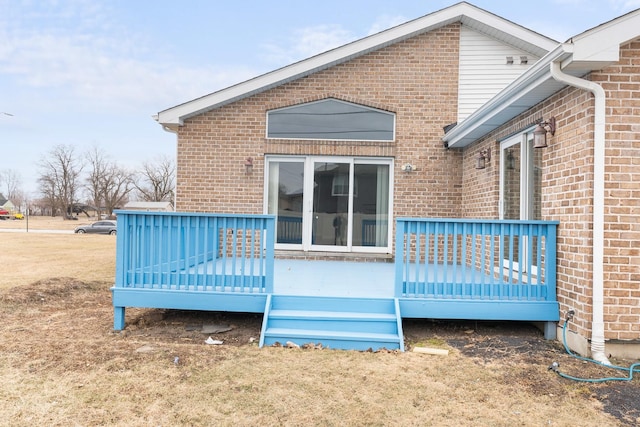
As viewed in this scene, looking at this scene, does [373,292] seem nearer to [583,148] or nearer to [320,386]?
[320,386]

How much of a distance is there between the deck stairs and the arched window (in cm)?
402

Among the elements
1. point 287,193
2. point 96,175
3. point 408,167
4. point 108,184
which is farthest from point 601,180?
point 96,175

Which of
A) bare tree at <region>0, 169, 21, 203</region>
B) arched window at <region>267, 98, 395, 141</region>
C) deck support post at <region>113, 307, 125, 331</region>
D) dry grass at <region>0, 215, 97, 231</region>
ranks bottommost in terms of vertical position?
dry grass at <region>0, 215, 97, 231</region>

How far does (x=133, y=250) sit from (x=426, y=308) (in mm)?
3318

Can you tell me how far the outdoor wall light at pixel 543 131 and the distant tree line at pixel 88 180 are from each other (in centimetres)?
5096

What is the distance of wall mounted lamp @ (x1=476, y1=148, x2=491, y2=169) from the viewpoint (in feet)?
21.3

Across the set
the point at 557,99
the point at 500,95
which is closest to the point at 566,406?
the point at 557,99

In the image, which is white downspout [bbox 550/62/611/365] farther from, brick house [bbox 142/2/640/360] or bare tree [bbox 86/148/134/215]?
bare tree [bbox 86/148/134/215]

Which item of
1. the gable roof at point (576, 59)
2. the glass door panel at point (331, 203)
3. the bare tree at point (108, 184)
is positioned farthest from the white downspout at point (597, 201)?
the bare tree at point (108, 184)

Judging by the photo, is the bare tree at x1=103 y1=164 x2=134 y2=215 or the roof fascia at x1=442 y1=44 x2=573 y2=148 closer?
the roof fascia at x1=442 y1=44 x2=573 y2=148

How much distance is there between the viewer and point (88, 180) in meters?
55.3

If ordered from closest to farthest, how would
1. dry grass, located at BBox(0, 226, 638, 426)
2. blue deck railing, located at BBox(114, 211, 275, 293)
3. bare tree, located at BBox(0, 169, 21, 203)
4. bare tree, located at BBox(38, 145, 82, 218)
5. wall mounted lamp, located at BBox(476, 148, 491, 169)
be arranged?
dry grass, located at BBox(0, 226, 638, 426) → blue deck railing, located at BBox(114, 211, 275, 293) → wall mounted lamp, located at BBox(476, 148, 491, 169) → bare tree, located at BBox(38, 145, 82, 218) → bare tree, located at BBox(0, 169, 21, 203)

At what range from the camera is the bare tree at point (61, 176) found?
182 feet

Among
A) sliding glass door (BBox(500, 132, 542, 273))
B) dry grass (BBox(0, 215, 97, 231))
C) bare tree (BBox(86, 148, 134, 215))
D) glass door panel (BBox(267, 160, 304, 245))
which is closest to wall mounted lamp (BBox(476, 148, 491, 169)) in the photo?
sliding glass door (BBox(500, 132, 542, 273))
